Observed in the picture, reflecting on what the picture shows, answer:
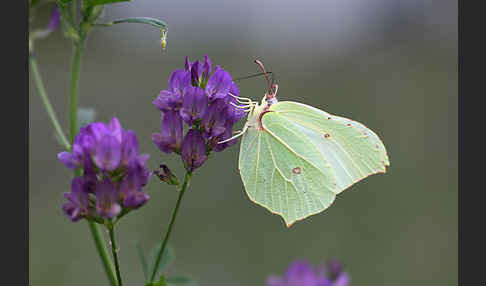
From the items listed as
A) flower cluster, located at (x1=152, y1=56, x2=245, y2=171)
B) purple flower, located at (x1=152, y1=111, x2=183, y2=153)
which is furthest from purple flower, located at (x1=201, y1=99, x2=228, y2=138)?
purple flower, located at (x1=152, y1=111, x2=183, y2=153)

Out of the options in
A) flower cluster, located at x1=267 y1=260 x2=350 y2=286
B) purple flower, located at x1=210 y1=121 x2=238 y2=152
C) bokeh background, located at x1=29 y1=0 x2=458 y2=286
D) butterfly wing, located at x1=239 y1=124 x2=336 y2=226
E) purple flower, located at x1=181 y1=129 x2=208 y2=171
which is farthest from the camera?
bokeh background, located at x1=29 y1=0 x2=458 y2=286

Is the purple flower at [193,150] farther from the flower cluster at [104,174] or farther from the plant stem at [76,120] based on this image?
the plant stem at [76,120]

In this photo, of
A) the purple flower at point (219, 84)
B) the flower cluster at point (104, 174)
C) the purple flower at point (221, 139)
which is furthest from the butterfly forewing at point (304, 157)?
the flower cluster at point (104, 174)

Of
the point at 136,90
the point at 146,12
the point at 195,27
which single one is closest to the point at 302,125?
the point at 136,90

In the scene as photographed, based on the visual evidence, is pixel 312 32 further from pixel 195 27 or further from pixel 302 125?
pixel 302 125

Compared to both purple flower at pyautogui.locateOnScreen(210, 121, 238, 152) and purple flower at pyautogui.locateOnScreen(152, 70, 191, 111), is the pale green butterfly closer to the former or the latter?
purple flower at pyautogui.locateOnScreen(210, 121, 238, 152)
